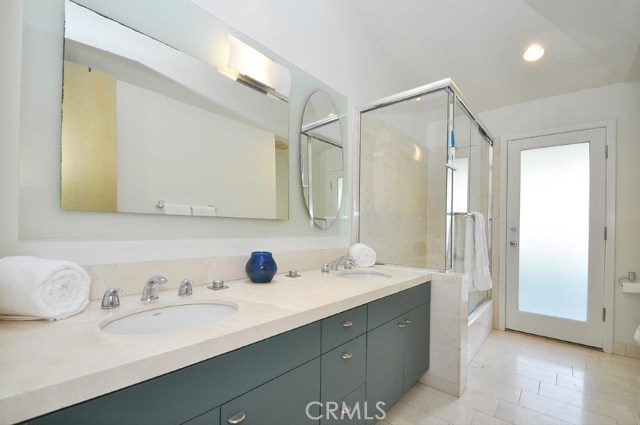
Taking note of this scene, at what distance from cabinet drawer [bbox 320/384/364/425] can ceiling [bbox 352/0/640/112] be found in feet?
8.69

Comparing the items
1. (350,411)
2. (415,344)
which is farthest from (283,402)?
(415,344)

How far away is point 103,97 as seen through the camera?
1059 mm

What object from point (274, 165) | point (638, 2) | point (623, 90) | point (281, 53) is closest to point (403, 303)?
point (274, 165)

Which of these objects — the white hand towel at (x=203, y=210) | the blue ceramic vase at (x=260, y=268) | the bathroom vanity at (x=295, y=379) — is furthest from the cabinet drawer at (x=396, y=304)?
the white hand towel at (x=203, y=210)

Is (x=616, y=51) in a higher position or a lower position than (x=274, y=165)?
higher

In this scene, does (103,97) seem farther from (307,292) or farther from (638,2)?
(638,2)

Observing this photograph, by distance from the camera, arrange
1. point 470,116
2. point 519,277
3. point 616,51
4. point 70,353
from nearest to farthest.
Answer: point 70,353
point 616,51
point 470,116
point 519,277

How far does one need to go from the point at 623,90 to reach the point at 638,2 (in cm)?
104

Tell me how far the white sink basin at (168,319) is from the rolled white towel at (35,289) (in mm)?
131

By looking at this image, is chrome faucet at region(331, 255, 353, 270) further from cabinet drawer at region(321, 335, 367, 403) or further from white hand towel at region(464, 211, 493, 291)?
white hand towel at region(464, 211, 493, 291)

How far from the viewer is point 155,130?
1196mm

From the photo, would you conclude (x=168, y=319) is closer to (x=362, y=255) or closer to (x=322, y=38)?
(x=362, y=255)

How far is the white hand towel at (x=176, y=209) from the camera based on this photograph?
122cm

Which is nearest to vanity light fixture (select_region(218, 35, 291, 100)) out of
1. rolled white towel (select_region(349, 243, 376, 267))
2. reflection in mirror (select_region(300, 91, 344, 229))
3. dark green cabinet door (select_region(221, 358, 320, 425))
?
reflection in mirror (select_region(300, 91, 344, 229))
